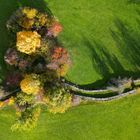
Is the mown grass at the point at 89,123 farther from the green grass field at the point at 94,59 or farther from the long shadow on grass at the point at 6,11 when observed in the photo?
the long shadow on grass at the point at 6,11

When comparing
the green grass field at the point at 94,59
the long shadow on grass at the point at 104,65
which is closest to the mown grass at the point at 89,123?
the green grass field at the point at 94,59

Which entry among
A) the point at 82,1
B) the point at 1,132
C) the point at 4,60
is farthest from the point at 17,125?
the point at 82,1

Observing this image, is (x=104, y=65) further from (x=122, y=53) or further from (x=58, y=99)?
(x=58, y=99)

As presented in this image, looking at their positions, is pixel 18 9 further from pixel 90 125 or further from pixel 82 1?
pixel 90 125

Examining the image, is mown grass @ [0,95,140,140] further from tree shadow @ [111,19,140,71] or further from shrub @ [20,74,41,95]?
shrub @ [20,74,41,95]

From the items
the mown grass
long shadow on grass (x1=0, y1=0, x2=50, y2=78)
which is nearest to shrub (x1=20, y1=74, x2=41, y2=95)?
long shadow on grass (x1=0, y1=0, x2=50, y2=78)

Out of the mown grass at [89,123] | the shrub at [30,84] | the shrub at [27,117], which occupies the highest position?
the shrub at [30,84]

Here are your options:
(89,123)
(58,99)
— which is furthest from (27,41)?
(89,123)
